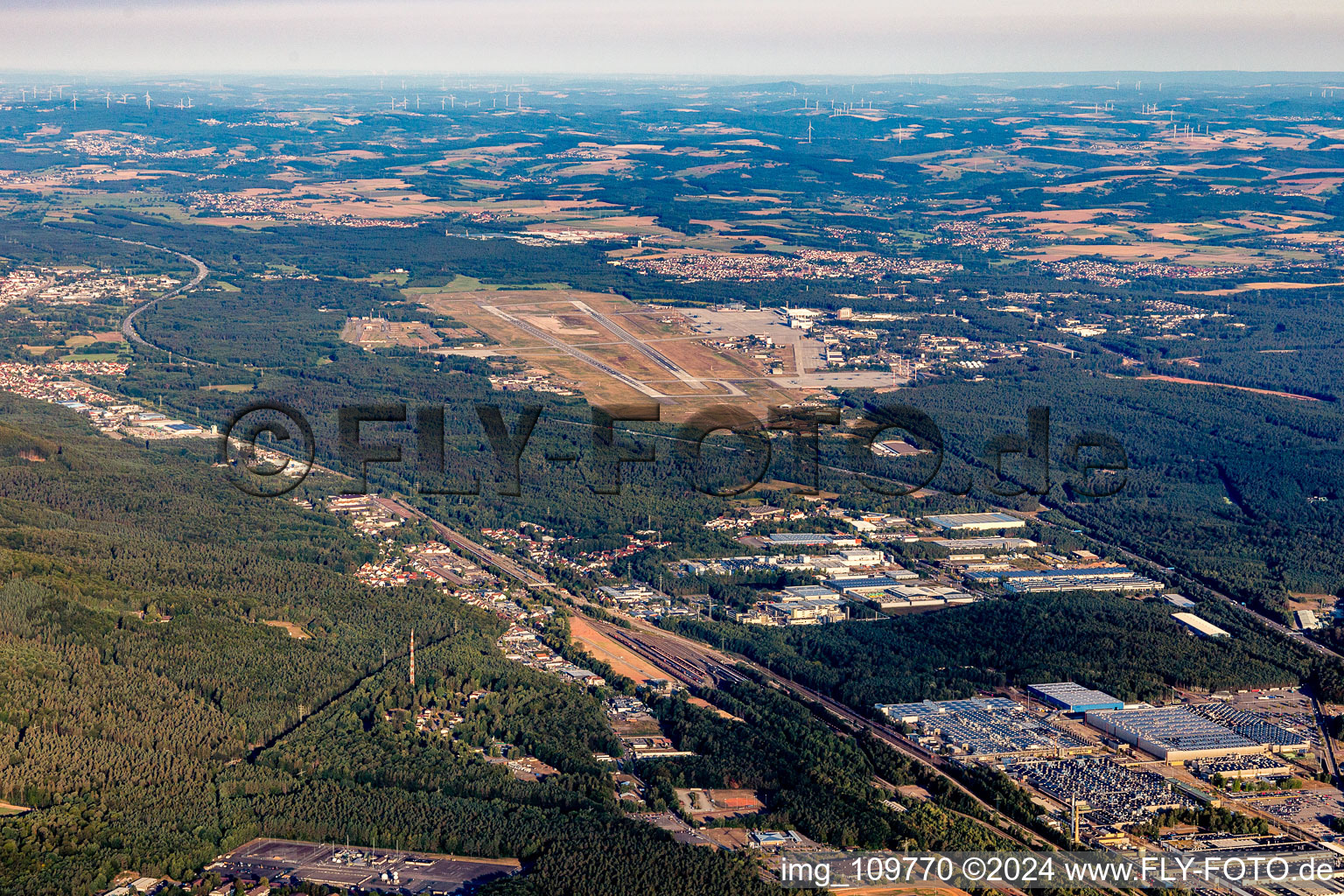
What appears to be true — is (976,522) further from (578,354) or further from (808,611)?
(578,354)

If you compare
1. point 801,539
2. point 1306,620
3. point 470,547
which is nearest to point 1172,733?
point 1306,620

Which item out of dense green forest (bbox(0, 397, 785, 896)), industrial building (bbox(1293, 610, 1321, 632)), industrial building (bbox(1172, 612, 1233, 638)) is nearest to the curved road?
dense green forest (bbox(0, 397, 785, 896))

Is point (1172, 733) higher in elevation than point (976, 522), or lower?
higher

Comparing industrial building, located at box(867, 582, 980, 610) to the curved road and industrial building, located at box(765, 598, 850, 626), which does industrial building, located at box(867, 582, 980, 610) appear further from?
the curved road

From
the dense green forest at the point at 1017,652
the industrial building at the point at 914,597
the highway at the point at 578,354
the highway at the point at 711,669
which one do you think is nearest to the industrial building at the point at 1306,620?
the dense green forest at the point at 1017,652

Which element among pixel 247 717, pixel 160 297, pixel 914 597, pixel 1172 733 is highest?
pixel 1172 733

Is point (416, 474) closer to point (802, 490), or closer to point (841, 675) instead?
point (802, 490)

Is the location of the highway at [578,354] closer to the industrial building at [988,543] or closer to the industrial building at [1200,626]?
the industrial building at [988,543]
